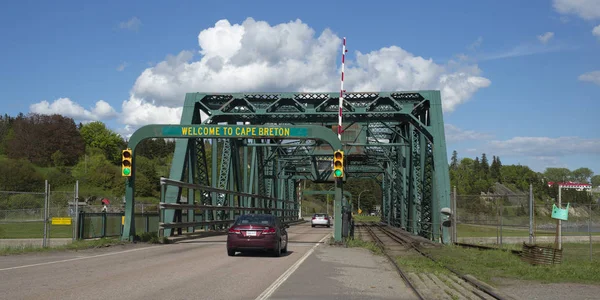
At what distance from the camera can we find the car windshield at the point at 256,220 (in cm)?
1920

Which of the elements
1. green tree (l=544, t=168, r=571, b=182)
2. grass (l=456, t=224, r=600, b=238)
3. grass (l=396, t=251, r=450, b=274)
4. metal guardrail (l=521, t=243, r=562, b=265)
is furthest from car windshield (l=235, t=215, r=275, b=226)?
green tree (l=544, t=168, r=571, b=182)

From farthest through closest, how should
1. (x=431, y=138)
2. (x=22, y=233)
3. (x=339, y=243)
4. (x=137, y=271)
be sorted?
(x=22, y=233) → (x=431, y=138) → (x=339, y=243) → (x=137, y=271)

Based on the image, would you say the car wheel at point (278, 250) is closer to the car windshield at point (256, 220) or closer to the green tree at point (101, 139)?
the car windshield at point (256, 220)

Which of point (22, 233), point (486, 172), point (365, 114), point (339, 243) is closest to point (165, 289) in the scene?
point (339, 243)

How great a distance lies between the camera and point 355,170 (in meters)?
68.3

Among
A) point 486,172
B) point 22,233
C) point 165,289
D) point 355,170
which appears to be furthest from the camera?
point 486,172

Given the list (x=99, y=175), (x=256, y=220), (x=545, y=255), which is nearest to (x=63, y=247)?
(x=256, y=220)

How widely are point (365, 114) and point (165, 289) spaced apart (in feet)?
69.2

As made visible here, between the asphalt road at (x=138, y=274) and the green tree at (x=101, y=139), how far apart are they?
127 metres

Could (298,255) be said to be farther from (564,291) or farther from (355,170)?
(355,170)

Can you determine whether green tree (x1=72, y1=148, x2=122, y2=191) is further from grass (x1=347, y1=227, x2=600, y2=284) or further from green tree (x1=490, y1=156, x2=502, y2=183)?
green tree (x1=490, y1=156, x2=502, y2=183)

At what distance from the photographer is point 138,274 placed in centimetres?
1304

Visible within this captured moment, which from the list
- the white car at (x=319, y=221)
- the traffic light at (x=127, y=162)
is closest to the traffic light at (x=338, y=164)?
the traffic light at (x=127, y=162)

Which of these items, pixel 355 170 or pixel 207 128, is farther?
pixel 355 170
